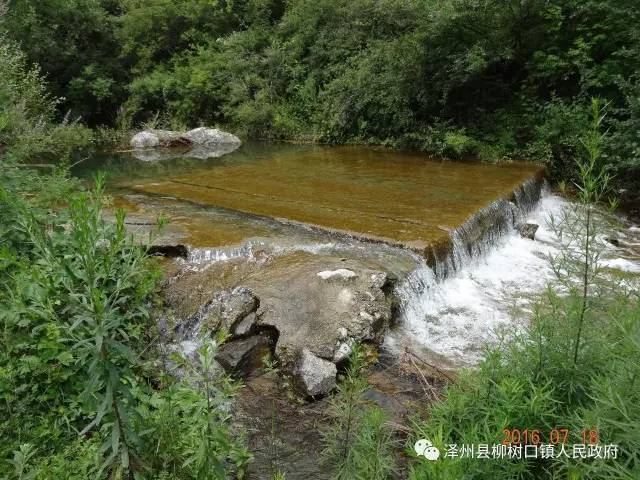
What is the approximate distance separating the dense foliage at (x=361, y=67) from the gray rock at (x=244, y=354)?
23.3ft

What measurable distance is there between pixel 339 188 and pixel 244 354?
4.61 metres

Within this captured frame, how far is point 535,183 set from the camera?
9203 mm

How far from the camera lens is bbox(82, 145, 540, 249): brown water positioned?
20.8 ft

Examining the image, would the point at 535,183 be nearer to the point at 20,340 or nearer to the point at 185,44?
the point at 20,340

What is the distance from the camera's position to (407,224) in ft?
21.0

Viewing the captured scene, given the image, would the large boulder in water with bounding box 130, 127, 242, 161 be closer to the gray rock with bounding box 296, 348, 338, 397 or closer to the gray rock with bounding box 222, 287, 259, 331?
the gray rock with bounding box 222, 287, 259, 331

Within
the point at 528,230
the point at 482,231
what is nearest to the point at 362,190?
the point at 482,231

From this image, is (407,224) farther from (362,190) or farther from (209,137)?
(209,137)

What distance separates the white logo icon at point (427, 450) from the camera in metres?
2.25

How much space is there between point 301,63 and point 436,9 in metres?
6.16

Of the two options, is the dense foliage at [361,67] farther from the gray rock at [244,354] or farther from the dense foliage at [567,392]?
the gray rock at [244,354]

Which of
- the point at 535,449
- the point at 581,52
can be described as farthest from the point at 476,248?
the point at 581,52

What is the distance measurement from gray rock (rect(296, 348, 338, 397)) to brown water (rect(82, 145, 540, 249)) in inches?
85.3
